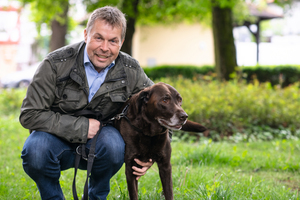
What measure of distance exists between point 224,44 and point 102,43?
305 inches

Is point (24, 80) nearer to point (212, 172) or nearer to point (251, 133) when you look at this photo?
point (251, 133)

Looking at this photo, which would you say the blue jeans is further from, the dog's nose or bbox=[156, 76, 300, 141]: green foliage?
bbox=[156, 76, 300, 141]: green foliage

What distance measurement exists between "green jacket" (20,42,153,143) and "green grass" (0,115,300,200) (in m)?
0.75

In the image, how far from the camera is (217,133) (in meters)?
5.89

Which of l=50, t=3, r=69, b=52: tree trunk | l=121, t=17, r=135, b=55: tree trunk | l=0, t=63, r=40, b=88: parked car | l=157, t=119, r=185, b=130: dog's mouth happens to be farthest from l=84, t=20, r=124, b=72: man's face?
l=0, t=63, r=40, b=88: parked car

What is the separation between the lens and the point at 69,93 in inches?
102

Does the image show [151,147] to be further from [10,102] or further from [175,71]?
[175,71]

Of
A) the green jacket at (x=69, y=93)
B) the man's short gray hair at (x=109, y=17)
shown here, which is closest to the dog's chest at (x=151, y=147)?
the green jacket at (x=69, y=93)

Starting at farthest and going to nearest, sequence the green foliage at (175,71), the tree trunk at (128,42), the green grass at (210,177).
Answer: the green foliage at (175,71) → the tree trunk at (128,42) → the green grass at (210,177)

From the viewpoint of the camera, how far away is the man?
2443 millimetres

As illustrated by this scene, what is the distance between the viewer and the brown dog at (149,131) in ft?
7.85

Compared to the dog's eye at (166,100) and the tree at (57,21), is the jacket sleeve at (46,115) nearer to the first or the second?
the dog's eye at (166,100)

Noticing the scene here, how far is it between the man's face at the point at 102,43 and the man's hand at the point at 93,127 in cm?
47

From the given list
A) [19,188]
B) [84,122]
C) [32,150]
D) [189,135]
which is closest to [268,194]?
[84,122]
